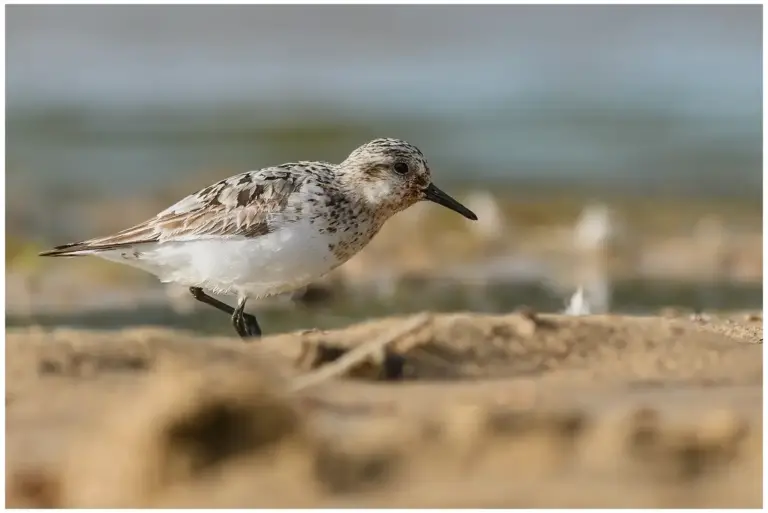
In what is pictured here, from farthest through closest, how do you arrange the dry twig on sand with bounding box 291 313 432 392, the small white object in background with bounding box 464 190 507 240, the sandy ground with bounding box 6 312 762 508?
the small white object in background with bounding box 464 190 507 240
the dry twig on sand with bounding box 291 313 432 392
the sandy ground with bounding box 6 312 762 508

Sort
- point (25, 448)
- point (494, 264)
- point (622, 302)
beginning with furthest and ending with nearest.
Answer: point (494, 264)
point (622, 302)
point (25, 448)

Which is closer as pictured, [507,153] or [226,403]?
[226,403]

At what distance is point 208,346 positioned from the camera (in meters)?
4.80

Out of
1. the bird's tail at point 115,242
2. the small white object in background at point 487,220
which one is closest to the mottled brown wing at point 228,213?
the bird's tail at point 115,242

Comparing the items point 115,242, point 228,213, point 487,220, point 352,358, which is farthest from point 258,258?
point 487,220

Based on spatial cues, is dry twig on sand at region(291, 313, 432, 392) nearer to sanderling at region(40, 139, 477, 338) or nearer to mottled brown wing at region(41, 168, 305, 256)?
sanderling at region(40, 139, 477, 338)

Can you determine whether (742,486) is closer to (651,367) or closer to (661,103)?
(651,367)

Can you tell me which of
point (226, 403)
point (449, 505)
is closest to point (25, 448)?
point (226, 403)

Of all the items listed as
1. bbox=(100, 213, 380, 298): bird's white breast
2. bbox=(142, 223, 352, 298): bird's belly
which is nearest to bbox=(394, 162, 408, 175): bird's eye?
bbox=(100, 213, 380, 298): bird's white breast

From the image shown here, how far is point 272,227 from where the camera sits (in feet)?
18.7

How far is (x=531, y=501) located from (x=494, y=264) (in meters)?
6.60

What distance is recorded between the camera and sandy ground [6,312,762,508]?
11.1 feet

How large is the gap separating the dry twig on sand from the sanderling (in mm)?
933

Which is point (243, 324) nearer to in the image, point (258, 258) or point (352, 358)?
point (258, 258)
